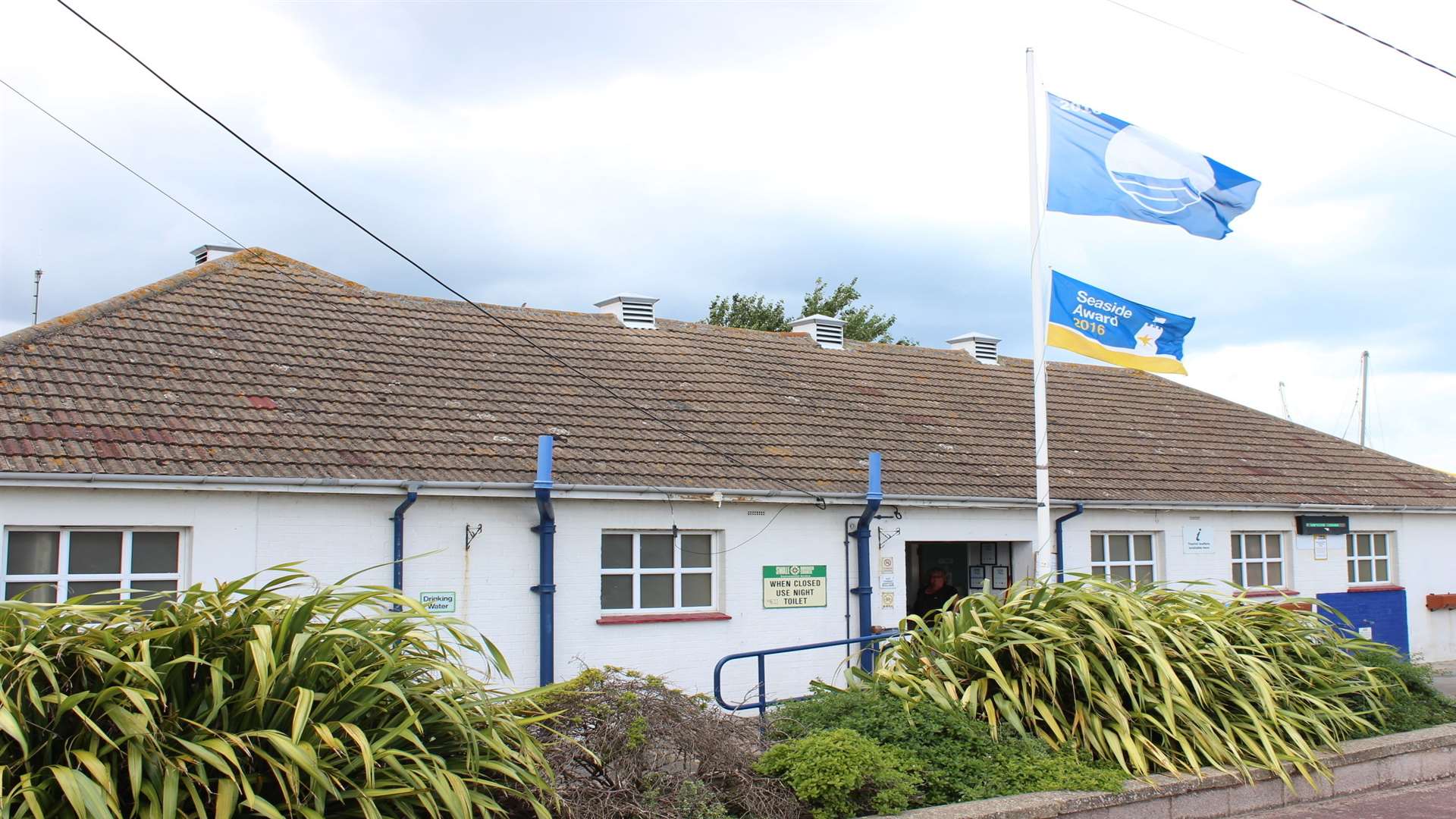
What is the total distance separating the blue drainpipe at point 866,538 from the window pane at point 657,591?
220cm

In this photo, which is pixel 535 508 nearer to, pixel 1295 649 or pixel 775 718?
pixel 775 718

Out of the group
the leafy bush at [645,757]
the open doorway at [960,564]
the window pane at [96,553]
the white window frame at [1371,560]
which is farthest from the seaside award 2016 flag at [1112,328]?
the window pane at [96,553]

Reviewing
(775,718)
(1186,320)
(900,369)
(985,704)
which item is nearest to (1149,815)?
(985,704)

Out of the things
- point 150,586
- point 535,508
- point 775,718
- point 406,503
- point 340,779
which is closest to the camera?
point 340,779

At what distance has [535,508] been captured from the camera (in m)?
12.9

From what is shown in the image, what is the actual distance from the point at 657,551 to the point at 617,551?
47 centimetres

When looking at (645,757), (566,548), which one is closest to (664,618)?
(566,548)

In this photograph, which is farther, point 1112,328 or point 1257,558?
point 1257,558

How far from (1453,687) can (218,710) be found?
51.2 feet

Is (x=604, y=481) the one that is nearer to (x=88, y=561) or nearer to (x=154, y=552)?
(x=154, y=552)

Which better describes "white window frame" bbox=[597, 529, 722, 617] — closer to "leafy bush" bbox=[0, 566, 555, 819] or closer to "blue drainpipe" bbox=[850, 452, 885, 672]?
"blue drainpipe" bbox=[850, 452, 885, 672]

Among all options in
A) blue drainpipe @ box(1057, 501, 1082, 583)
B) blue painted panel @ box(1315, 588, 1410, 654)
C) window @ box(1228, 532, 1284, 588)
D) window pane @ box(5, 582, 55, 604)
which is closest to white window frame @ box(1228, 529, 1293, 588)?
window @ box(1228, 532, 1284, 588)

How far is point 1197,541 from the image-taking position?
17.7 m

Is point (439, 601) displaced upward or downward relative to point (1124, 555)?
downward
